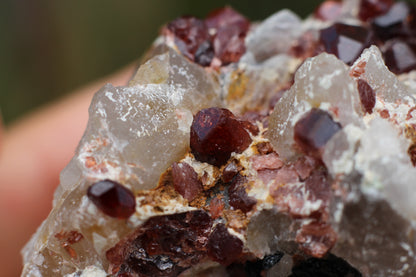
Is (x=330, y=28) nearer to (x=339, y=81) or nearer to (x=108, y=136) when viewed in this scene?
(x=339, y=81)

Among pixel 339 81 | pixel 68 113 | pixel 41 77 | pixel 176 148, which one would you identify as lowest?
pixel 41 77

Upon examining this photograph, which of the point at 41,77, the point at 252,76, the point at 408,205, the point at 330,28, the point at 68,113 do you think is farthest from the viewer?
A: the point at 41,77

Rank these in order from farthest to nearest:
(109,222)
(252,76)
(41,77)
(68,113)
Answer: (41,77) < (68,113) < (252,76) < (109,222)

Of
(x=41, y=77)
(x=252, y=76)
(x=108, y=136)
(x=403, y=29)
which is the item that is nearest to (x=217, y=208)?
(x=108, y=136)

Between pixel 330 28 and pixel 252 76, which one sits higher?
pixel 330 28

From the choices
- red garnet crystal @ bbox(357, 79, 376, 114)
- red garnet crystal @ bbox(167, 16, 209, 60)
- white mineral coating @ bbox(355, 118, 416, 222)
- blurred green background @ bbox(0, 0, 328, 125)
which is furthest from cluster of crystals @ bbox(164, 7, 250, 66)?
blurred green background @ bbox(0, 0, 328, 125)

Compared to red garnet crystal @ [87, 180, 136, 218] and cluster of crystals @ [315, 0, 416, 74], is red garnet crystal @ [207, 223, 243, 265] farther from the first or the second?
cluster of crystals @ [315, 0, 416, 74]

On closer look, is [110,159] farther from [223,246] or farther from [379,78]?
[379,78]
